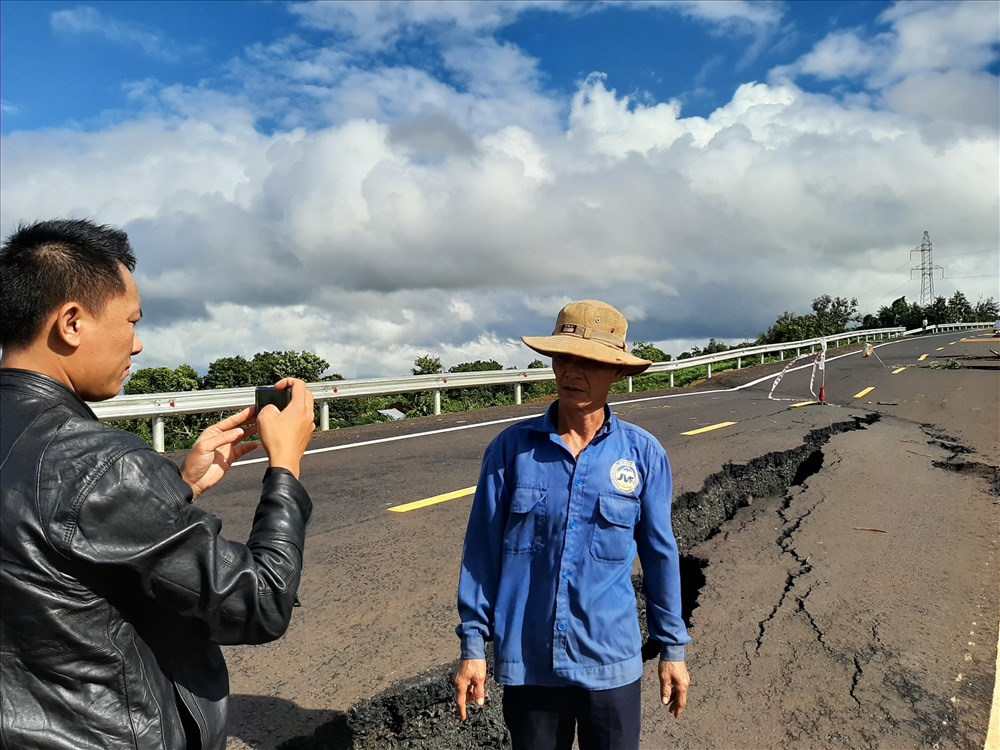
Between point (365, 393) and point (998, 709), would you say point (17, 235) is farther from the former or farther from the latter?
point (365, 393)

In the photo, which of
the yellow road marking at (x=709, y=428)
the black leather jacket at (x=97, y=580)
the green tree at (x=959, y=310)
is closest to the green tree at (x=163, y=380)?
the yellow road marking at (x=709, y=428)

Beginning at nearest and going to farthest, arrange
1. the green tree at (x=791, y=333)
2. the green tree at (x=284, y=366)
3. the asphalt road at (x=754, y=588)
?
1. the asphalt road at (x=754, y=588)
2. the green tree at (x=284, y=366)
3. the green tree at (x=791, y=333)

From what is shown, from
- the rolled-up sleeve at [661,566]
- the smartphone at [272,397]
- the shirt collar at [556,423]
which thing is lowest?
the rolled-up sleeve at [661,566]

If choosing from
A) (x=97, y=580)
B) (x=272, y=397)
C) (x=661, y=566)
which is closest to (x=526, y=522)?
(x=661, y=566)

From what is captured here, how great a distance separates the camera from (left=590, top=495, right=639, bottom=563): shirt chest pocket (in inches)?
96.6

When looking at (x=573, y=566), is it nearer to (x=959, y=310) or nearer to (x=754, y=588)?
(x=754, y=588)

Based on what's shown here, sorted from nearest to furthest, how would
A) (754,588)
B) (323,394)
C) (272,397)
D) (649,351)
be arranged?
(272,397)
(754,588)
(323,394)
(649,351)

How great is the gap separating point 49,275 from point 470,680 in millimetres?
1787

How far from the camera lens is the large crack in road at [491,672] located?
10.5 feet

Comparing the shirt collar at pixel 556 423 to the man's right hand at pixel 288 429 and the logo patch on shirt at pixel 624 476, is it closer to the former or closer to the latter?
the logo patch on shirt at pixel 624 476

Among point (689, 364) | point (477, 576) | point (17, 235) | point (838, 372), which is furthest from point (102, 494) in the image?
point (838, 372)

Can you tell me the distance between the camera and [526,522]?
2492 millimetres

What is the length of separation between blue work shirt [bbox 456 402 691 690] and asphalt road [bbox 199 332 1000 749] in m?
1.06

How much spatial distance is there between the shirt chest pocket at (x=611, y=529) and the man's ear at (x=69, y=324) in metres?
1.64
